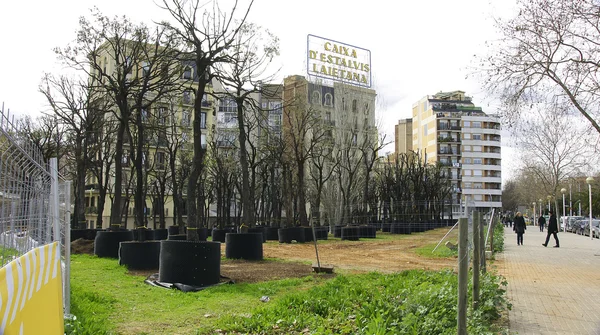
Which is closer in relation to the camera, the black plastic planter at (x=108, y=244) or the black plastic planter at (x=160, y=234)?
the black plastic planter at (x=108, y=244)

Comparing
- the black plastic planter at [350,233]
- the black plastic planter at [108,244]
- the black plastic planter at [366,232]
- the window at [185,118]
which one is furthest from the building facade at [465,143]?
the black plastic planter at [108,244]

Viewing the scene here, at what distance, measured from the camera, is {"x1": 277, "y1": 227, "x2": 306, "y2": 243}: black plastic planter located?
25.9m

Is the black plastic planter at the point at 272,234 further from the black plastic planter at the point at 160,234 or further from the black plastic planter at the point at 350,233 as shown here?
the black plastic planter at the point at 160,234

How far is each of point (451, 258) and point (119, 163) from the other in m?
11.3

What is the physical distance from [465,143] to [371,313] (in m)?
108

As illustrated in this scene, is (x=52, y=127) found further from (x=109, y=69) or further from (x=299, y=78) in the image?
(x=109, y=69)

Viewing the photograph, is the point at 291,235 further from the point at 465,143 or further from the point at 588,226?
the point at 465,143

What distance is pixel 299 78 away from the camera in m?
45.7

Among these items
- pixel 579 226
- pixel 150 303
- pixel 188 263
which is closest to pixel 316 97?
pixel 579 226

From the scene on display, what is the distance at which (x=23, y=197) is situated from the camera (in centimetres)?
421

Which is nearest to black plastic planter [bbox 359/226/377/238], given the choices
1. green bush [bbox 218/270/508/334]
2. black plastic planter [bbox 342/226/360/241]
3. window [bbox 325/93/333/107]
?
black plastic planter [bbox 342/226/360/241]

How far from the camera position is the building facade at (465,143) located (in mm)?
106188

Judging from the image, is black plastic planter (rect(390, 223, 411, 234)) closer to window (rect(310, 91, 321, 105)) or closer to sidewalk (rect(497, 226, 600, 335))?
window (rect(310, 91, 321, 105))

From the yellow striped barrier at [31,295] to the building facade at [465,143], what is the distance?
344 ft
